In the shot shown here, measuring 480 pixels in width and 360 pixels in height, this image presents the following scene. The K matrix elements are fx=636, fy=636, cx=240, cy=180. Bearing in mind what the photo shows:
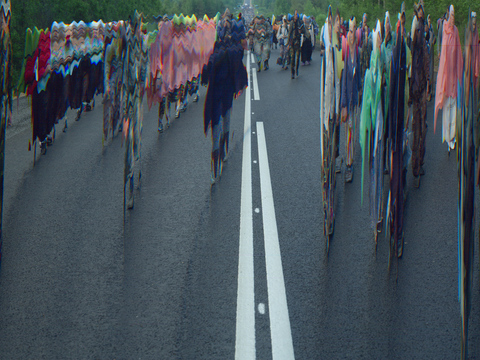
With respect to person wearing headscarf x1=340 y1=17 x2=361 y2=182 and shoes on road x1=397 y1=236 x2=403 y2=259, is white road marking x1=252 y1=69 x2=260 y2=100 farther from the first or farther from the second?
shoes on road x1=397 y1=236 x2=403 y2=259

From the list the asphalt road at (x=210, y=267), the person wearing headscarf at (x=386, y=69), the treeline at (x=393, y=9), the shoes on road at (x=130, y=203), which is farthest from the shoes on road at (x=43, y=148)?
the treeline at (x=393, y=9)

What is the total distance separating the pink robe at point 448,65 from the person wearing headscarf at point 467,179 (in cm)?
403

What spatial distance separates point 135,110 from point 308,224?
89.6 inches

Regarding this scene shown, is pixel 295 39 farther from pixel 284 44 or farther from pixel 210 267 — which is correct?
pixel 210 267

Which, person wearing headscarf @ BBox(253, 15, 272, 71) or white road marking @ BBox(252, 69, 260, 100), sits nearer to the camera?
white road marking @ BBox(252, 69, 260, 100)

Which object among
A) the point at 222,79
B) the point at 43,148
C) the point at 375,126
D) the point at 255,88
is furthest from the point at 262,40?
the point at 375,126

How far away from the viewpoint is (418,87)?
7.20 metres

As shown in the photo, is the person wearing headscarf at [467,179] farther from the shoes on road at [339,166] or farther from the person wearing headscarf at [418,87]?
the shoes on road at [339,166]

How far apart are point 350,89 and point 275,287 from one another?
2.40 meters

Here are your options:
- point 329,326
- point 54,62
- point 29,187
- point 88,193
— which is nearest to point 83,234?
point 88,193

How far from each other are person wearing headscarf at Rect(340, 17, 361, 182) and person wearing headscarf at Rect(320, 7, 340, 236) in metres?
0.39

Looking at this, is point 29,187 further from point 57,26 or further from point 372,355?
point 372,355

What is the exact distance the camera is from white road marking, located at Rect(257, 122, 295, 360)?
425 centimetres

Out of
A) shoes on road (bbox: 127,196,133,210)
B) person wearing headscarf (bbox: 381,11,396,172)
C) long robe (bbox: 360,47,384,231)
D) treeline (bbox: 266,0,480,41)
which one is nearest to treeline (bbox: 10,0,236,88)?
shoes on road (bbox: 127,196,133,210)
